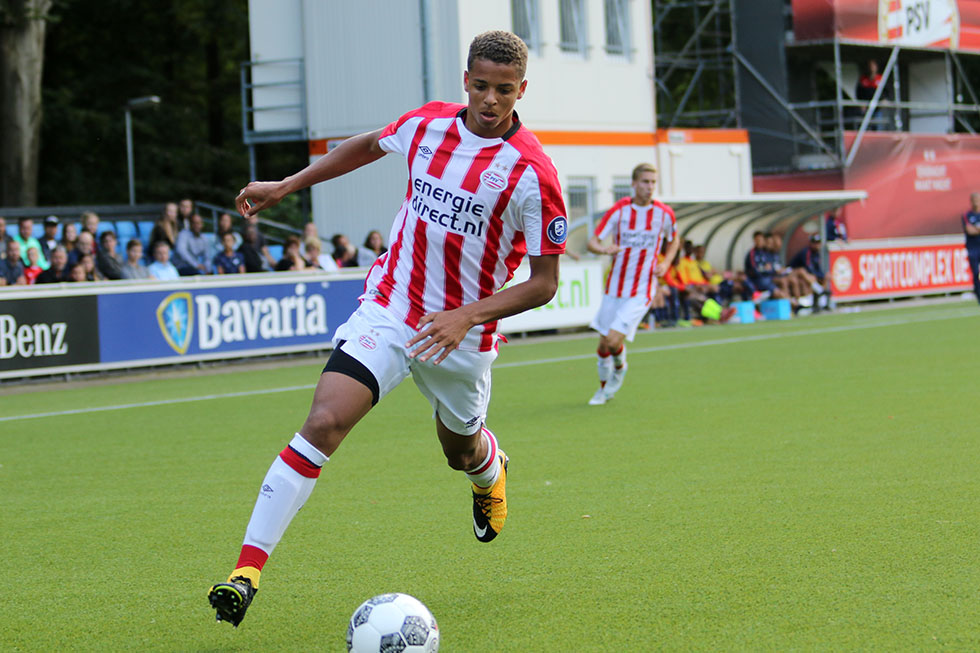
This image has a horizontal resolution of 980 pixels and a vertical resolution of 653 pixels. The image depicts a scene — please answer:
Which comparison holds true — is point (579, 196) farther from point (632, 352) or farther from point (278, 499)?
point (278, 499)

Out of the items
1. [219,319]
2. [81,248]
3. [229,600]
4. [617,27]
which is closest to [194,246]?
[219,319]

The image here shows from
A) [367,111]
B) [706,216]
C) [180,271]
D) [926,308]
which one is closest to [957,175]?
[926,308]

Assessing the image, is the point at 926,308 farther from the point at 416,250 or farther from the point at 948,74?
the point at 416,250

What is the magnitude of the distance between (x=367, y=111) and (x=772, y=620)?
22.6 meters

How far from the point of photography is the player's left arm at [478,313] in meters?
5.08

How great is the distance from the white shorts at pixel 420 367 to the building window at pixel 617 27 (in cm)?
2459

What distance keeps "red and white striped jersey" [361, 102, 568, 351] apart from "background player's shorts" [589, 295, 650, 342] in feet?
23.7

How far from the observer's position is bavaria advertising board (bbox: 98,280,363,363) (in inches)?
676

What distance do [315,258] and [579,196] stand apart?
31.3 feet

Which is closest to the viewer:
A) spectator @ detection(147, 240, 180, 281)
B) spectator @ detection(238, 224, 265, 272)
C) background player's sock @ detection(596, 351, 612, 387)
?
background player's sock @ detection(596, 351, 612, 387)

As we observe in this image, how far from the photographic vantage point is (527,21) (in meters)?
27.5

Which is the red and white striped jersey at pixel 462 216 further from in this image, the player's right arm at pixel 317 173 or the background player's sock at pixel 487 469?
the background player's sock at pixel 487 469

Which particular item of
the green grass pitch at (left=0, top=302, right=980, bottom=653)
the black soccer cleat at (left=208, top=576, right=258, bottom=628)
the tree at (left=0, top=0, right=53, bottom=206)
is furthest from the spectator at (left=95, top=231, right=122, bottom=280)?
the black soccer cleat at (left=208, top=576, right=258, bottom=628)

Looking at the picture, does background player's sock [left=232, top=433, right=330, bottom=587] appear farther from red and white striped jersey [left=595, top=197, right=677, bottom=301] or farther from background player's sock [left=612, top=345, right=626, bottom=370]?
red and white striped jersey [left=595, top=197, right=677, bottom=301]
